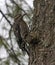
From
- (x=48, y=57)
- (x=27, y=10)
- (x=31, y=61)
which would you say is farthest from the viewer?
(x=27, y=10)

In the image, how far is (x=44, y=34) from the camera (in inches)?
49.1

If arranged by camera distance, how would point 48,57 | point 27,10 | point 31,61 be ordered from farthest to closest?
point 27,10 < point 31,61 < point 48,57

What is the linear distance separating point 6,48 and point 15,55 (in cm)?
9

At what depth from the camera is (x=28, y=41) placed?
1.27m

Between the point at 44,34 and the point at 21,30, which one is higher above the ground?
the point at 21,30

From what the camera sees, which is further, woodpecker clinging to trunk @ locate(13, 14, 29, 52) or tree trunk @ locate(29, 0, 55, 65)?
woodpecker clinging to trunk @ locate(13, 14, 29, 52)

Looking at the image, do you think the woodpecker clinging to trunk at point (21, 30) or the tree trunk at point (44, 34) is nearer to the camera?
the tree trunk at point (44, 34)

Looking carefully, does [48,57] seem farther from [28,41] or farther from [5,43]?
[5,43]

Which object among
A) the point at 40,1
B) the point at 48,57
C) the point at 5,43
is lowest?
the point at 48,57

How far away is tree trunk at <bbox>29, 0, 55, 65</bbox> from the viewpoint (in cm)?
120

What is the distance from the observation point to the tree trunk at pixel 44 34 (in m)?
1.20

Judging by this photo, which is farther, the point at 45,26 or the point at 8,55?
the point at 8,55

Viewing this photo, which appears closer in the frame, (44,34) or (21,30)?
(44,34)

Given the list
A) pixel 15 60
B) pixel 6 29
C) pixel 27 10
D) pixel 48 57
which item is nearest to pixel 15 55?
pixel 15 60
